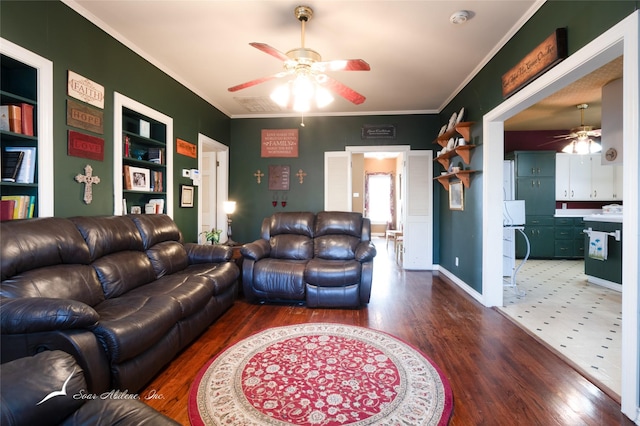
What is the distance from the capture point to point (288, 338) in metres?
2.54

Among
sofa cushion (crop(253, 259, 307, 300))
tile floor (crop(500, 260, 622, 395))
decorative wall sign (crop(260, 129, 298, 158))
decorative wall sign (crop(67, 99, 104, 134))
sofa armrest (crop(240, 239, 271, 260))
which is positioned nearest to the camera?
tile floor (crop(500, 260, 622, 395))

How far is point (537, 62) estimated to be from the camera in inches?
92.7

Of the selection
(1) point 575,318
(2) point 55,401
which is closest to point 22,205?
(2) point 55,401

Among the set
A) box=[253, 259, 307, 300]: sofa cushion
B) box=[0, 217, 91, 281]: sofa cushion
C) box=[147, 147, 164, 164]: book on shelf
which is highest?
box=[147, 147, 164, 164]: book on shelf

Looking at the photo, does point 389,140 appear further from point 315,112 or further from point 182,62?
point 182,62

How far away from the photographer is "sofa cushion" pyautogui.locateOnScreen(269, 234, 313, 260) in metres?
3.78

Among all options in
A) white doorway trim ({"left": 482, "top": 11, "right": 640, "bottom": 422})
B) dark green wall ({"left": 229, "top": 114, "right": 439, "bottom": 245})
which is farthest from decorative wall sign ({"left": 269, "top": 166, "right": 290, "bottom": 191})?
white doorway trim ({"left": 482, "top": 11, "right": 640, "bottom": 422})

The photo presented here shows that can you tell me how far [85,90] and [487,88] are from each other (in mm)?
4050

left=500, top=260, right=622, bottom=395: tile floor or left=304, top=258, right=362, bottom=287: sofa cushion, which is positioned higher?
left=304, top=258, right=362, bottom=287: sofa cushion

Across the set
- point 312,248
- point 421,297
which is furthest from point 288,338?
point 421,297

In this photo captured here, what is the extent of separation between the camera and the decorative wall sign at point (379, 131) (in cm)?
528

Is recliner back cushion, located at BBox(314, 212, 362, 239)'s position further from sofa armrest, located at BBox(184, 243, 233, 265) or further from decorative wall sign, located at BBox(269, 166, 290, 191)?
decorative wall sign, located at BBox(269, 166, 290, 191)

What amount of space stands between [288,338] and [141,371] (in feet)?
3.68

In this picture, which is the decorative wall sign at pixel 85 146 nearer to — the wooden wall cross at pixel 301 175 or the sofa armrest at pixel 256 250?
the sofa armrest at pixel 256 250
